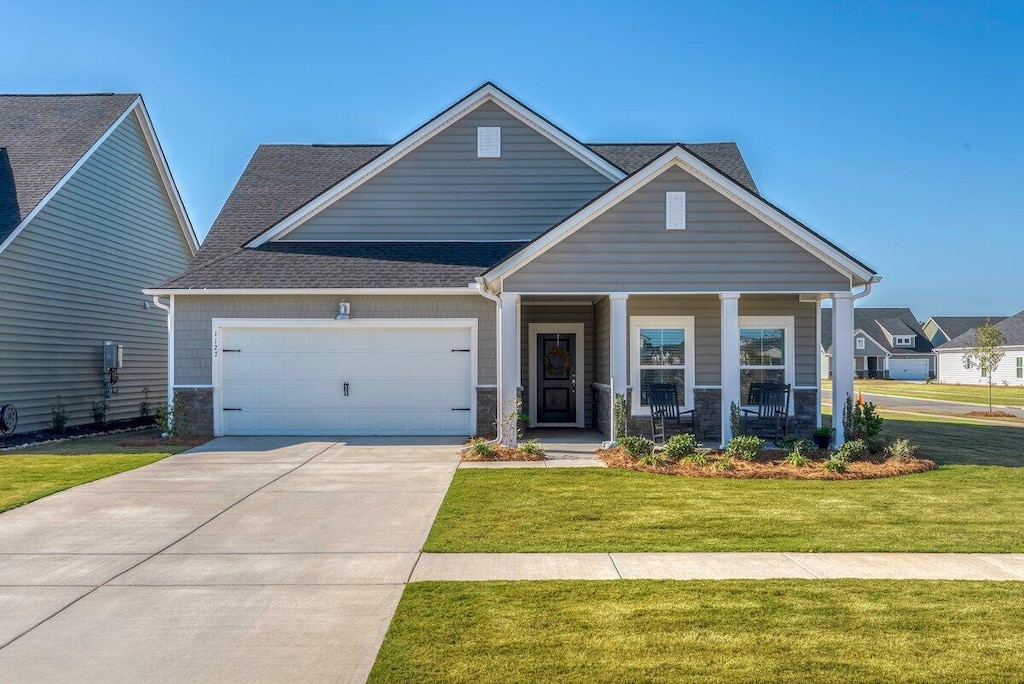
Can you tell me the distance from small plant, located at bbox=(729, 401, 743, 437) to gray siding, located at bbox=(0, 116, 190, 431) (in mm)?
13853

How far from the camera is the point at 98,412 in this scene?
1725 cm

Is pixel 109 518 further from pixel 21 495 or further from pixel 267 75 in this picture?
pixel 267 75

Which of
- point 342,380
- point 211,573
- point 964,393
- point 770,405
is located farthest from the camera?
point 964,393

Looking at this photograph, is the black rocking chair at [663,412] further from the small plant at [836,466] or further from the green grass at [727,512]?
the small plant at [836,466]

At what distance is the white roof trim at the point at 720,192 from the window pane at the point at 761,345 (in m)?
2.11

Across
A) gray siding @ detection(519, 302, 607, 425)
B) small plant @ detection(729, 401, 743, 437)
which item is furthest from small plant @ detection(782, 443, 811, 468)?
gray siding @ detection(519, 302, 607, 425)

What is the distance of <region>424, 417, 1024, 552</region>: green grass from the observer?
6676 millimetres

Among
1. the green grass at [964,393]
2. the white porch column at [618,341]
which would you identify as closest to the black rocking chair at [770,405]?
the white porch column at [618,341]

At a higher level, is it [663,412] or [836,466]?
[663,412]

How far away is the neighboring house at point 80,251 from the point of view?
15.0 metres

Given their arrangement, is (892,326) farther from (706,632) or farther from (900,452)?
(706,632)

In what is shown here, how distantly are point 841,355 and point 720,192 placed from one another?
3.32 meters

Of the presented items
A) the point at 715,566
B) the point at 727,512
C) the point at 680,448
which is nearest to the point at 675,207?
the point at 680,448

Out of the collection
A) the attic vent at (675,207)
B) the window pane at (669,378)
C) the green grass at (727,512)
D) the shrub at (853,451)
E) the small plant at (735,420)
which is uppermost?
the attic vent at (675,207)
